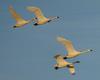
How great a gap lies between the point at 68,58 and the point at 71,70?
108 ft

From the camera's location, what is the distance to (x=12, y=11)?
107 meters

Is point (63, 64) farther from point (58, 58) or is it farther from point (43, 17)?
point (43, 17)

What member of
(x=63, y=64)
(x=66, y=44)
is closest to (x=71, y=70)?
(x=63, y=64)

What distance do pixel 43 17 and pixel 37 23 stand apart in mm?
4040

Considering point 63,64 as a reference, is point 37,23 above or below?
above

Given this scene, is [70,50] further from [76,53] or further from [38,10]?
[38,10]

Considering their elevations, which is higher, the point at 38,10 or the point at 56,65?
the point at 38,10

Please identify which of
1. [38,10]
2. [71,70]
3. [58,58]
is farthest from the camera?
[71,70]

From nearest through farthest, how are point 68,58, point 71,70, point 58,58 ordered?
point 68,58 < point 58,58 < point 71,70

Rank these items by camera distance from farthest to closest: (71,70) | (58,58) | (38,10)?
(71,70), (58,58), (38,10)

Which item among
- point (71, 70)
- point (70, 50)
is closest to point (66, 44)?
point (70, 50)

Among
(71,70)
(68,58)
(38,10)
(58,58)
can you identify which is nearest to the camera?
(68,58)

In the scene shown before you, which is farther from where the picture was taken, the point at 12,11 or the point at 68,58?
the point at 12,11

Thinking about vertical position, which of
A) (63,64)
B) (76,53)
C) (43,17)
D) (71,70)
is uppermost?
(43,17)
